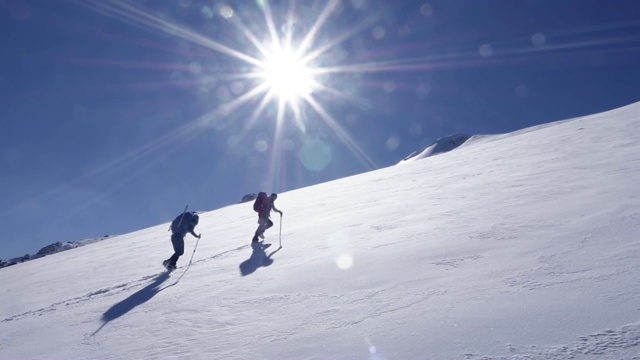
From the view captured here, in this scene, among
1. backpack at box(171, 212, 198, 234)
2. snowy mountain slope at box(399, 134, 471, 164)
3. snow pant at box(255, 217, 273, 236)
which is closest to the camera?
backpack at box(171, 212, 198, 234)

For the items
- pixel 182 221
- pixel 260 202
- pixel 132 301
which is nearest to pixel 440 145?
pixel 260 202

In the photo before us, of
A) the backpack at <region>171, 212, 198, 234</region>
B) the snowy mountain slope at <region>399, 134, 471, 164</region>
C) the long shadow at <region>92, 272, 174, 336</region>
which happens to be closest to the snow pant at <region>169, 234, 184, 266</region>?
the backpack at <region>171, 212, 198, 234</region>

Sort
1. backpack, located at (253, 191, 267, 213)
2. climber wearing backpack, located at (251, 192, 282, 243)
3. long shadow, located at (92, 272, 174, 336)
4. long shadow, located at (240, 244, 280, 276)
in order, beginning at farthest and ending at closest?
backpack, located at (253, 191, 267, 213)
climber wearing backpack, located at (251, 192, 282, 243)
long shadow, located at (240, 244, 280, 276)
long shadow, located at (92, 272, 174, 336)

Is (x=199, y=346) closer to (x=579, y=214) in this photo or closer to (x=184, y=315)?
(x=184, y=315)

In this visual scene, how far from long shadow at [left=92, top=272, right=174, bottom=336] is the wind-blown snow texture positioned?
0.06 m

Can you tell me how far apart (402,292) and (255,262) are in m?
4.39

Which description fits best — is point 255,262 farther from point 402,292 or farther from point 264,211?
point 402,292

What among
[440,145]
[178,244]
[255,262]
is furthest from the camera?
[440,145]

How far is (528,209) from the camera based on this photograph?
819 centimetres

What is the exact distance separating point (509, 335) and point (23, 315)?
8509 mm

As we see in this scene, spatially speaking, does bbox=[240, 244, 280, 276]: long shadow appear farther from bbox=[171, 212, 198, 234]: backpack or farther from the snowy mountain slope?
the snowy mountain slope

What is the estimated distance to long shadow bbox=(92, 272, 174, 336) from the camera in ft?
21.5

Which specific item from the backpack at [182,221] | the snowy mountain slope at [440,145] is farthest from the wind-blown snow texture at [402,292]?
the snowy mountain slope at [440,145]

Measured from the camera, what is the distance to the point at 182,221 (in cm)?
1095
